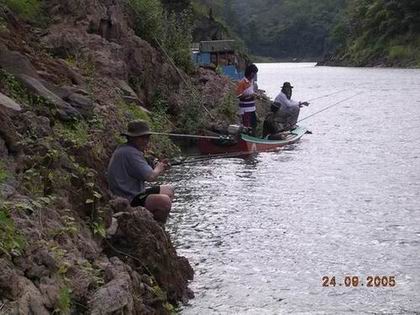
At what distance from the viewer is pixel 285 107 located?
66.9 feet

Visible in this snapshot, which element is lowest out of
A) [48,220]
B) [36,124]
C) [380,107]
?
[380,107]

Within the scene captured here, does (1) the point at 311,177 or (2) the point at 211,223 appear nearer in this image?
(2) the point at 211,223

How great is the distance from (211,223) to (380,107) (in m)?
22.9

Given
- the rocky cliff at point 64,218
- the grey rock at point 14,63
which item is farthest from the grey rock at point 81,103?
the grey rock at point 14,63

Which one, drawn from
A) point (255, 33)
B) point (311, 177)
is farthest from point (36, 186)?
point (255, 33)

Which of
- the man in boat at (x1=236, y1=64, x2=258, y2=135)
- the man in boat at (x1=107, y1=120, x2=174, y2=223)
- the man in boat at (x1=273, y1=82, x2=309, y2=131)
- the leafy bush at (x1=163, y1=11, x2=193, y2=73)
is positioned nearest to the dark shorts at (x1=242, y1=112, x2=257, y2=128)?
the man in boat at (x1=236, y1=64, x2=258, y2=135)

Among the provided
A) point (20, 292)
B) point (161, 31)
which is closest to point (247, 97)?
point (161, 31)

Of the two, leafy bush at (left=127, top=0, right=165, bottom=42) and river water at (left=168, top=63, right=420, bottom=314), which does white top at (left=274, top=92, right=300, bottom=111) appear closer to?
river water at (left=168, top=63, right=420, bottom=314)

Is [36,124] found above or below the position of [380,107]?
above

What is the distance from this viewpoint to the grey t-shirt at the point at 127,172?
861 centimetres

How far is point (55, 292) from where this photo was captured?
5.31m

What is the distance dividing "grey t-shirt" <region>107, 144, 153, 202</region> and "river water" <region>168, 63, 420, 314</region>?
1.21 m

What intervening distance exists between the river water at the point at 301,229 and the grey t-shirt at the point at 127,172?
121cm

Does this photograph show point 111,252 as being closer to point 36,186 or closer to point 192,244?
point 36,186
